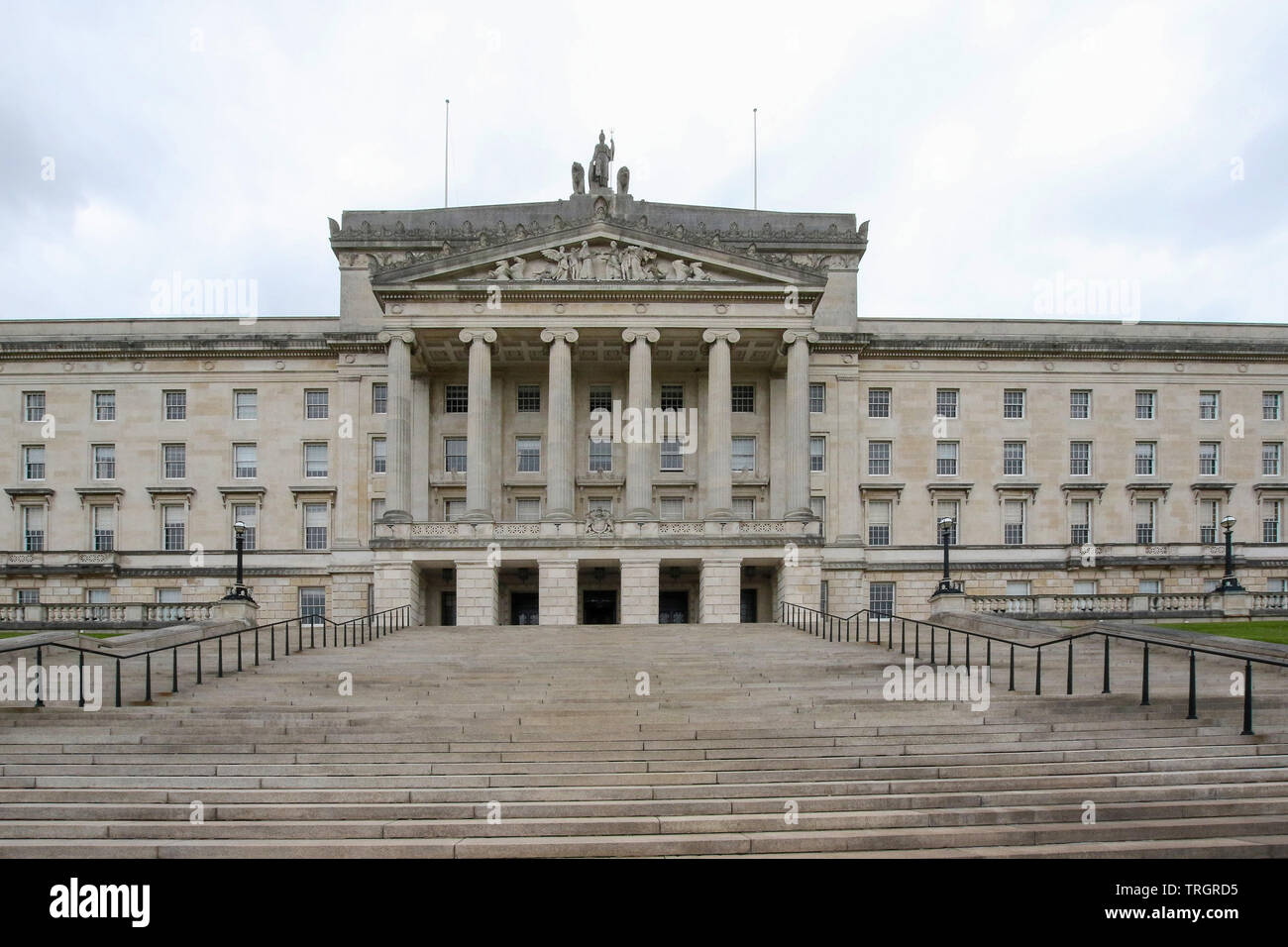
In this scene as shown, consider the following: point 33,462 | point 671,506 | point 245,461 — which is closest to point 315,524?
point 245,461

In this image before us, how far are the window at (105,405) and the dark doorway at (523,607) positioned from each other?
22039 mm

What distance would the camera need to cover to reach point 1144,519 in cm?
4994

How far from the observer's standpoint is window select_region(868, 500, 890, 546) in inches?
1929

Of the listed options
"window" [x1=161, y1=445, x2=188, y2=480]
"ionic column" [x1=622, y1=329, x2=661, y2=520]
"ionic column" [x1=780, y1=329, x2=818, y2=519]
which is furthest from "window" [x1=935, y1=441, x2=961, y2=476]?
"window" [x1=161, y1=445, x2=188, y2=480]

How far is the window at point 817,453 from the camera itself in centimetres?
4850

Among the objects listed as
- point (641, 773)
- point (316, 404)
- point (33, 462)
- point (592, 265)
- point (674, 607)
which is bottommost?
point (674, 607)

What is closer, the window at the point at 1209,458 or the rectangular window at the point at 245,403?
the rectangular window at the point at 245,403

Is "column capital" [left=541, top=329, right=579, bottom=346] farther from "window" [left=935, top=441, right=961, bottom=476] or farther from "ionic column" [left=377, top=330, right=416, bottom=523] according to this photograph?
"window" [left=935, top=441, right=961, bottom=476]

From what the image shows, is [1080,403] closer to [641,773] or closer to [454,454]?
[454,454]

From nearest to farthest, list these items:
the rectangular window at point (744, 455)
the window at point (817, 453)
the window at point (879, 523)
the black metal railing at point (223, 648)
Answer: the black metal railing at point (223, 648) → the rectangular window at point (744, 455) → the window at point (817, 453) → the window at point (879, 523)

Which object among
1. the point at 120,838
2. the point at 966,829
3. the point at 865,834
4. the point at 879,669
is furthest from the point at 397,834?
the point at 879,669

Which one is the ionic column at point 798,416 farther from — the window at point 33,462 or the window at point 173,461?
the window at point 33,462

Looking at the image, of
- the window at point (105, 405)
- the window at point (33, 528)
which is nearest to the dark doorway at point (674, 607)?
the window at point (105, 405)

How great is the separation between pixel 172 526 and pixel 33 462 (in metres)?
Answer: 7.76
